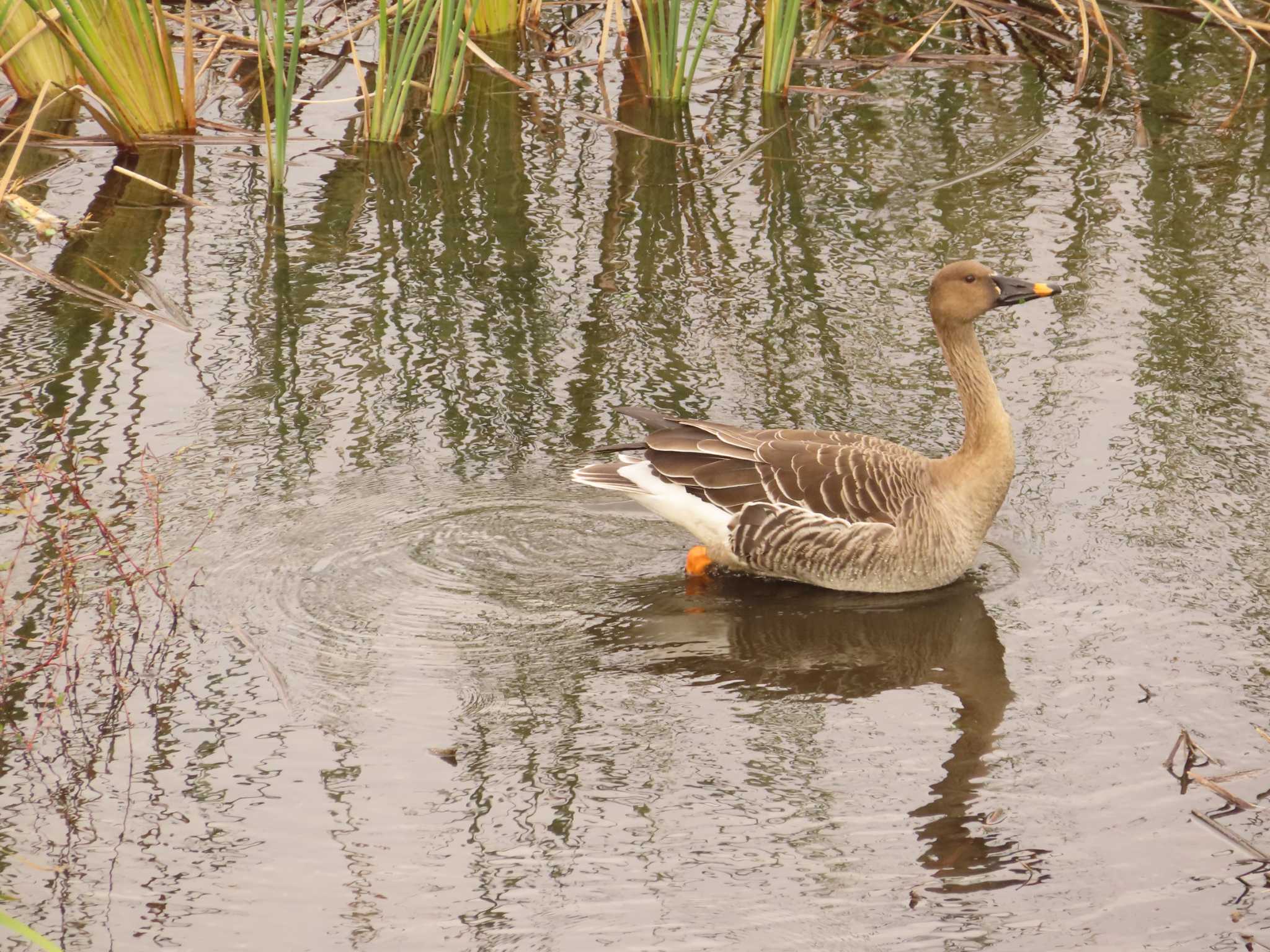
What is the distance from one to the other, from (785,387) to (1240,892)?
13.2 feet

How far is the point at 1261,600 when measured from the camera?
22.1 ft

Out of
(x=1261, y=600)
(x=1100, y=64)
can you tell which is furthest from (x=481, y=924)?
(x=1100, y=64)

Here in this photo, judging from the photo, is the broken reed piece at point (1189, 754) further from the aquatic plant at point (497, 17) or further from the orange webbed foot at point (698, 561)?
the aquatic plant at point (497, 17)

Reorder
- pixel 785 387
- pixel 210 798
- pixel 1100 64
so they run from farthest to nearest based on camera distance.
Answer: pixel 1100 64
pixel 785 387
pixel 210 798

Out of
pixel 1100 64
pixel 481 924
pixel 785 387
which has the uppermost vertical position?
pixel 1100 64

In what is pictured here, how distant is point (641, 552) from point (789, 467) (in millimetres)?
860

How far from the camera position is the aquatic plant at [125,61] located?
395 inches

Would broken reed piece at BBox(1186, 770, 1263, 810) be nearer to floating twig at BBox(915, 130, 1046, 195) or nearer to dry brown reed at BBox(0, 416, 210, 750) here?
dry brown reed at BBox(0, 416, 210, 750)

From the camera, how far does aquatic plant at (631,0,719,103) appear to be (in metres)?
11.3

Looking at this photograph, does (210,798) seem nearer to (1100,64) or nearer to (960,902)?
(960,902)

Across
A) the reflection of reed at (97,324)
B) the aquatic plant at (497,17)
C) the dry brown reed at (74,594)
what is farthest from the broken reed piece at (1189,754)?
the aquatic plant at (497,17)

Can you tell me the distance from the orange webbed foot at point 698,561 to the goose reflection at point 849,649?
3.7 inches

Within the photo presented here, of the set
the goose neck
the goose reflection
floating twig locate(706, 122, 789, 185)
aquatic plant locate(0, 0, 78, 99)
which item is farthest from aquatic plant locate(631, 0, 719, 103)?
the goose reflection

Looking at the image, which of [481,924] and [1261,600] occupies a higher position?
[1261,600]
